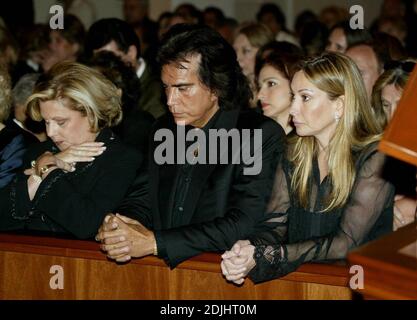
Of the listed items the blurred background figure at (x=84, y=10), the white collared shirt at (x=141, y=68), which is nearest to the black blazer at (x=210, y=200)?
the white collared shirt at (x=141, y=68)

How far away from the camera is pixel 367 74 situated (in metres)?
4.90

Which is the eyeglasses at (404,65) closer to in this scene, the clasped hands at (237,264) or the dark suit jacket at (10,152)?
the clasped hands at (237,264)

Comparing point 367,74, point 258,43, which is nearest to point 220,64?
point 367,74

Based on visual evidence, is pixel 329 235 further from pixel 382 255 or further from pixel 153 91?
pixel 153 91

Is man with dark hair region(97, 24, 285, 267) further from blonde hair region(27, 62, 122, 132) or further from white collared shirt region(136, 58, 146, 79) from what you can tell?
white collared shirt region(136, 58, 146, 79)

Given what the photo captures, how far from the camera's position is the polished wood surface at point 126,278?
2906 mm

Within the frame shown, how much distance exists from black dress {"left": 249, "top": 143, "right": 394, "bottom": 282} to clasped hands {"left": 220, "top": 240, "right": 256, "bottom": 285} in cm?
3

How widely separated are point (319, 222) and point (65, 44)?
4.46m

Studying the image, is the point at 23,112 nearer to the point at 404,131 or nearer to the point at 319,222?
the point at 319,222

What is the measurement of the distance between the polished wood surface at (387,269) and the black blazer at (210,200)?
1433 millimetres

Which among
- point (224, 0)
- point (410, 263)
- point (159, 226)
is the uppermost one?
point (224, 0)

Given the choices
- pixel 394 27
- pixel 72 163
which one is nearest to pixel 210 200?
pixel 72 163

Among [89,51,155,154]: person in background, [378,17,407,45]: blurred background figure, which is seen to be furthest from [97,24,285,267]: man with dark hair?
[378,17,407,45]: blurred background figure

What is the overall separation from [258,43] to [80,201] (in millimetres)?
3279
